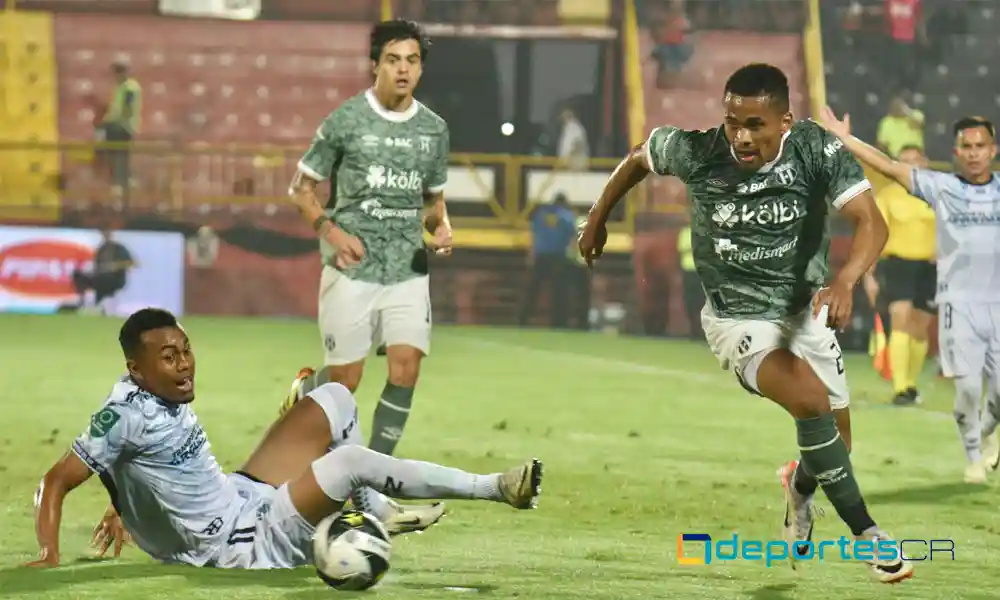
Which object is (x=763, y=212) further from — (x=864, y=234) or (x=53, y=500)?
(x=53, y=500)

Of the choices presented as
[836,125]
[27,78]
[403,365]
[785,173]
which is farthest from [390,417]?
[27,78]

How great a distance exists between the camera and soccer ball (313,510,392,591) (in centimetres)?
615

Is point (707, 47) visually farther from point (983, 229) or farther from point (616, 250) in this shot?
point (983, 229)

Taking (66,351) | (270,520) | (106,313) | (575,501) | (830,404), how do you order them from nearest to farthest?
(270,520), (830,404), (575,501), (66,351), (106,313)

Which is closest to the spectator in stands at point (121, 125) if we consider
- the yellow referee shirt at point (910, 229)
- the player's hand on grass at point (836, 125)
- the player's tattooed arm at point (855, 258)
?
the yellow referee shirt at point (910, 229)

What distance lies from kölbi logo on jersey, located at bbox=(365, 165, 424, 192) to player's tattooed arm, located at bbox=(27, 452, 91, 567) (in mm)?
3095

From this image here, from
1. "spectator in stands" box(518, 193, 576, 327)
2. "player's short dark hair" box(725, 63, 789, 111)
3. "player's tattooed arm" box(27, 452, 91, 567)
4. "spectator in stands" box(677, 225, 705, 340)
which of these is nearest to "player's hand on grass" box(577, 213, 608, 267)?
"player's short dark hair" box(725, 63, 789, 111)

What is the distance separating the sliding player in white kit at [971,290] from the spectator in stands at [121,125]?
53.8 ft

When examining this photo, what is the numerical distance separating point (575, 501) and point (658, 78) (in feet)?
61.4

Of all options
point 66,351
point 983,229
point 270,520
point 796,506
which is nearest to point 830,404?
point 796,506

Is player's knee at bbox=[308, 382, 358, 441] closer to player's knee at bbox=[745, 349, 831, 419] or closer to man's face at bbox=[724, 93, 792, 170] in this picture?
player's knee at bbox=[745, 349, 831, 419]

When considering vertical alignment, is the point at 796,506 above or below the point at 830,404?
below

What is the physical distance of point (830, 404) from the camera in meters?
7.12

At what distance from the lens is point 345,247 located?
878cm
